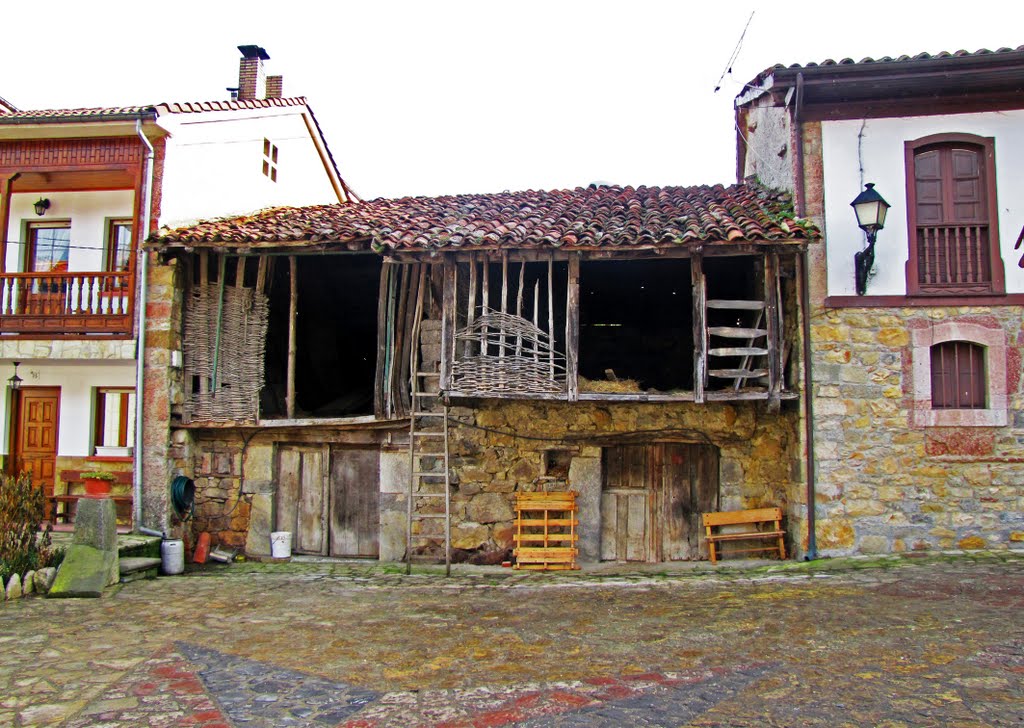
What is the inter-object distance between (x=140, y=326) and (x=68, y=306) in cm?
127

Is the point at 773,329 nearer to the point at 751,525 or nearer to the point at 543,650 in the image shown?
the point at 751,525

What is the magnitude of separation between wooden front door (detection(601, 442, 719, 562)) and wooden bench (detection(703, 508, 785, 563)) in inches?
14.2

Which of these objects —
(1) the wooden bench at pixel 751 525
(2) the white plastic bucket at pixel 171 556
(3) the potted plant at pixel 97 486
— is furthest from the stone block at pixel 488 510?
(3) the potted plant at pixel 97 486

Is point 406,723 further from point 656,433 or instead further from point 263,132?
point 263,132

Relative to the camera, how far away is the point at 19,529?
26.2 ft

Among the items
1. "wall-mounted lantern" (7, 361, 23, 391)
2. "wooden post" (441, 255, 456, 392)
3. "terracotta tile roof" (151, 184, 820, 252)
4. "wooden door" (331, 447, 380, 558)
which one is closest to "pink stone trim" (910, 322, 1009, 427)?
"terracotta tile roof" (151, 184, 820, 252)

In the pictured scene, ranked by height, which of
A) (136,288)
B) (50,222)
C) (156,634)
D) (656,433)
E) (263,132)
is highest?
(263,132)

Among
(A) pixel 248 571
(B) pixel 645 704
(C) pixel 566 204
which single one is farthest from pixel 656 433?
(A) pixel 248 571

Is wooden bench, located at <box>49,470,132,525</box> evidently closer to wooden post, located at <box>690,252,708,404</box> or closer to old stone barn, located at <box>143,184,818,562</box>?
old stone barn, located at <box>143,184,818,562</box>

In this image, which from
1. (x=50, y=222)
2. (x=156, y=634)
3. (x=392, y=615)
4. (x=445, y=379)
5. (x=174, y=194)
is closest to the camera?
(x=156, y=634)

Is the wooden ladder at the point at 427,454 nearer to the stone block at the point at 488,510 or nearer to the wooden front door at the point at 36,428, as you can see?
the stone block at the point at 488,510

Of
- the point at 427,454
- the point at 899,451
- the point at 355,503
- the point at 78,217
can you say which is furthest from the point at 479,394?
the point at 78,217

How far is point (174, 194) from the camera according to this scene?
32.8ft

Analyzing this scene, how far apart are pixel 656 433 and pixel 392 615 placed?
404 centimetres
